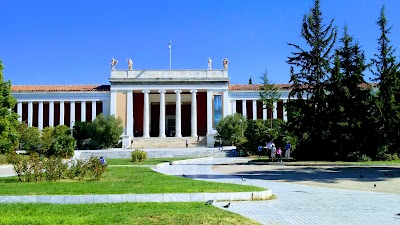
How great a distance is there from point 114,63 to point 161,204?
57702mm

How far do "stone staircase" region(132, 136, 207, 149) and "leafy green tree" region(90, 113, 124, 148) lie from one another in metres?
3.48

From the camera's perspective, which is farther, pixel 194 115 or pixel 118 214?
pixel 194 115

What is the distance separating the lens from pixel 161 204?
10383mm

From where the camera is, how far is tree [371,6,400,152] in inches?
1248

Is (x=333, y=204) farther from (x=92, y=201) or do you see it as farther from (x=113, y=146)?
(x=113, y=146)

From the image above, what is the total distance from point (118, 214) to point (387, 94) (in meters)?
29.7

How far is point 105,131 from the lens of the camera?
55.9m

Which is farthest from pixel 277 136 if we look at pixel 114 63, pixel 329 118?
pixel 114 63

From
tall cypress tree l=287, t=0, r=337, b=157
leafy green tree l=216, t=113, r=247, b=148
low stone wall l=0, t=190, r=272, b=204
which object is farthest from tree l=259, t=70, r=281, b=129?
low stone wall l=0, t=190, r=272, b=204

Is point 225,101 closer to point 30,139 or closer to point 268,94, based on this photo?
point 268,94

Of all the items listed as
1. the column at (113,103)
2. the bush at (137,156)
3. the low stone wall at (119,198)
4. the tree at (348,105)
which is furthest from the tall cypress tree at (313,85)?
the column at (113,103)

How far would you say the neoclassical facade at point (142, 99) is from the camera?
65.4 metres

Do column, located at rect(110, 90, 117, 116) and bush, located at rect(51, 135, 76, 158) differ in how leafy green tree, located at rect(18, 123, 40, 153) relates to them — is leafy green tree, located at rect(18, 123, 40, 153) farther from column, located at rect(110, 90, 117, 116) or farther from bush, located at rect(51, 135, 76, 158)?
column, located at rect(110, 90, 117, 116)

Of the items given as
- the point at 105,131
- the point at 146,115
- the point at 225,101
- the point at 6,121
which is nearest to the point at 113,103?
the point at 146,115
